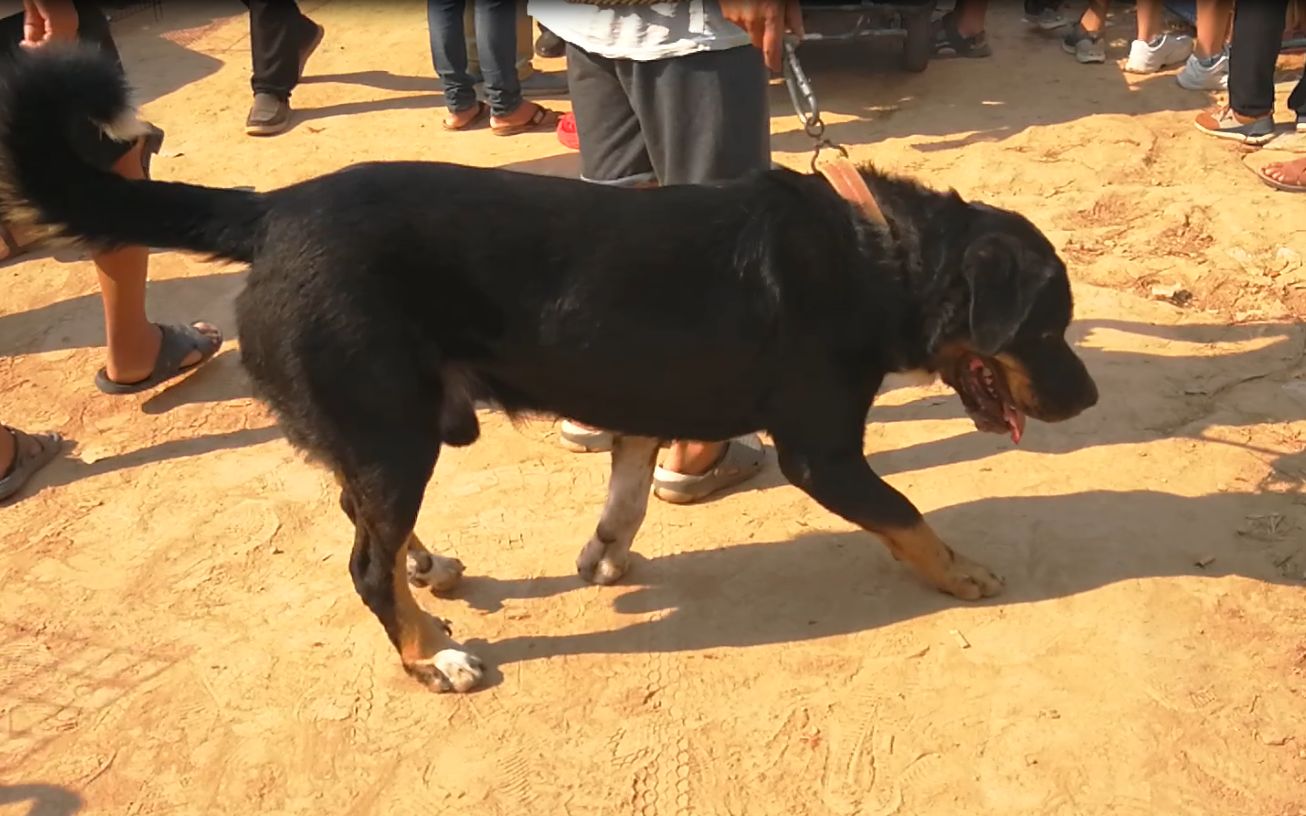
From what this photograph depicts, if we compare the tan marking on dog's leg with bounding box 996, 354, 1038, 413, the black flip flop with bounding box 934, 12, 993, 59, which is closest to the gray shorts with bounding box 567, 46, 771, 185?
the tan marking on dog's leg with bounding box 996, 354, 1038, 413

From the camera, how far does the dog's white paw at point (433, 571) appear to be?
3.86 meters

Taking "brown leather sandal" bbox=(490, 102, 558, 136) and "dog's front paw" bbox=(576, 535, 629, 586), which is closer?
"dog's front paw" bbox=(576, 535, 629, 586)

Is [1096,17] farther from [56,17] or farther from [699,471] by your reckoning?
[56,17]

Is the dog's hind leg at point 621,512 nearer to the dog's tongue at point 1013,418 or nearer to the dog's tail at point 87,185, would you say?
the dog's tongue at point 1013,418

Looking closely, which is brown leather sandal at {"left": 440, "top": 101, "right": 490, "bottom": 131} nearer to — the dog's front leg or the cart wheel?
the cart wheel

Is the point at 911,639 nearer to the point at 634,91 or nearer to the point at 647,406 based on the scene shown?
the point at 647,406

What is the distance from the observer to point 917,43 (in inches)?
312

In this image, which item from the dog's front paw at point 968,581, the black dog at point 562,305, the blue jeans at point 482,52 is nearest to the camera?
the black dog at point 562,305

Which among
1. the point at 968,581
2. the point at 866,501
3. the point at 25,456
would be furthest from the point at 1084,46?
the point at 25,456

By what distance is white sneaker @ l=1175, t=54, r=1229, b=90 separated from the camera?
748 cm

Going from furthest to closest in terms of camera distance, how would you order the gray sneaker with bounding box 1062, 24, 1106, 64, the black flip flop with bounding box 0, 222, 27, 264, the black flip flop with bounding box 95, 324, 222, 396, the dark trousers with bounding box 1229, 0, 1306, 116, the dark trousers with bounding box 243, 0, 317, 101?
1. the gray sneaker with bounding box 1062, 24, 1106, 64
2. the dark trousers with bounding box 243, 0, 317, 101
3. the dark trousers with bounding box 1229, 0, 1306, 116
4. the black flip flop with bounding box 0, 222, 27, 264
5. the black flip flop with bounding box 95, 324, 222, 396

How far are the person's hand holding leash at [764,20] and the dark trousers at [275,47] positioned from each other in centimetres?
530

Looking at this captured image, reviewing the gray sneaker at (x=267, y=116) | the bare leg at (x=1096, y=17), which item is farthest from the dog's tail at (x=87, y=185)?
the bare leg at (x=1096, y=17)

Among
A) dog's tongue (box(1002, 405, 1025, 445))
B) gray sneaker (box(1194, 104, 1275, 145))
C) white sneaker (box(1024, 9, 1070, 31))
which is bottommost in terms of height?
dog's tongue (box(1002, 405, 1025, 445))
